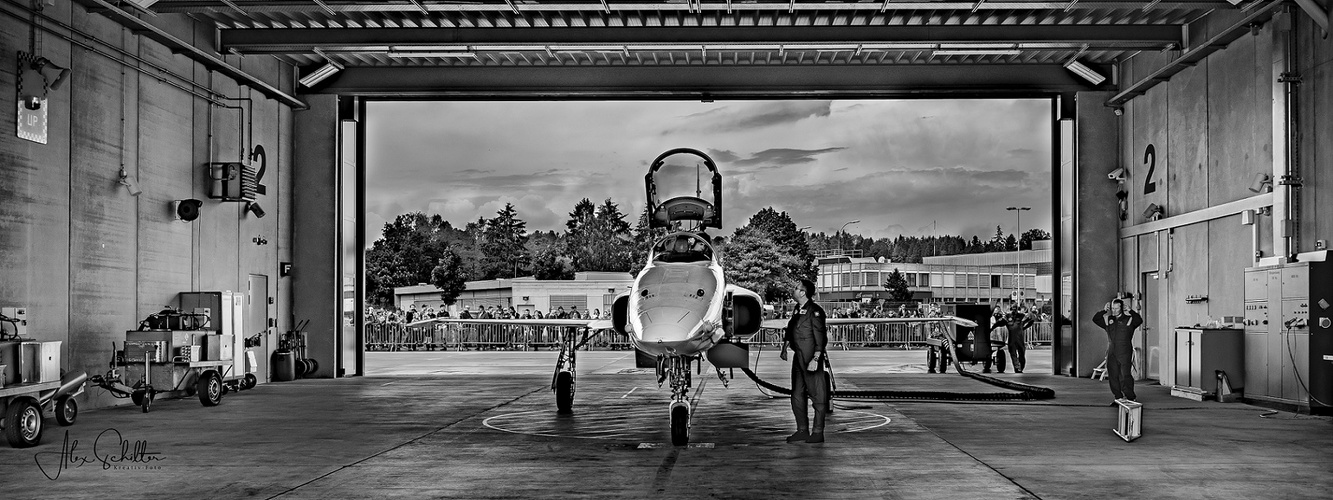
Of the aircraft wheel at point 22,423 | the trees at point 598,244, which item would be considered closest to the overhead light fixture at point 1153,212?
the aircraft wheel at point 22,423

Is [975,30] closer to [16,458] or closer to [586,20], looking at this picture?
[586,20]

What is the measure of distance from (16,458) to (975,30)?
1555 cm

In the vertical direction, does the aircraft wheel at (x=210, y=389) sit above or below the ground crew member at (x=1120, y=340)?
below

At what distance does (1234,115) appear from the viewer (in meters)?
16.4

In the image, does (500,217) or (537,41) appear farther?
(500,217)

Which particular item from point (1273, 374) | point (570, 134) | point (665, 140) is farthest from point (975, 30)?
point (665, 140)

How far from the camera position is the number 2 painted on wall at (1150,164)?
19.8 m

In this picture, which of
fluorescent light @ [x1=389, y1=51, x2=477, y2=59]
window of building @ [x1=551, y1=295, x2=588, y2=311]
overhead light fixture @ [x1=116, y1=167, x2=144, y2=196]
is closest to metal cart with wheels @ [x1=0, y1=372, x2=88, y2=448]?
overhead light fixture @ [x1=116, y1=167, x2=144, y2=196]

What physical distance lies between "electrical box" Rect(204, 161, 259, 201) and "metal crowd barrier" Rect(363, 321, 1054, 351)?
59.2 ft

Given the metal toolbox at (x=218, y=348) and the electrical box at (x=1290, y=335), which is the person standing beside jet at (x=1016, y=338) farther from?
the metal toolbox at (x=218, y=348)

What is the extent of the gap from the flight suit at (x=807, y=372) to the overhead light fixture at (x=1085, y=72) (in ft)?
43.3

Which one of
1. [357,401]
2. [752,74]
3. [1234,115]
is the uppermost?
[752,74]

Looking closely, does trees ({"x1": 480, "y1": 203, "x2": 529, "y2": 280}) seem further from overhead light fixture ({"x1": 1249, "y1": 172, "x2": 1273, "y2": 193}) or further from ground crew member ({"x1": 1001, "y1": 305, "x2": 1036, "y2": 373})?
overhead light fixture ({"x1": 1249, "y1": 172, "x2": 1273, "y2": 193})

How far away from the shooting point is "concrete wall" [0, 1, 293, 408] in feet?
42.9
